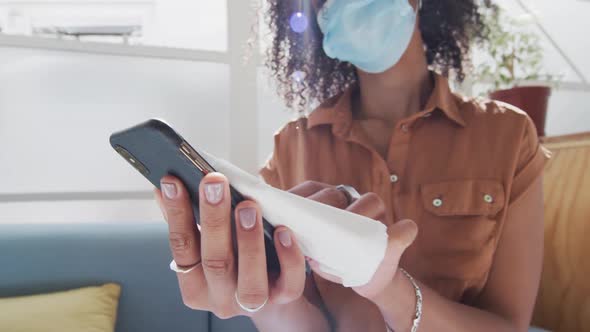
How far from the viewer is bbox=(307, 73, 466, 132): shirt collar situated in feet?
2.51

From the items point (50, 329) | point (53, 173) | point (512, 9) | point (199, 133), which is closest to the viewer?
point (50, 329)

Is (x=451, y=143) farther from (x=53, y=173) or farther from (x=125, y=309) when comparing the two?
(x=53, y=173)

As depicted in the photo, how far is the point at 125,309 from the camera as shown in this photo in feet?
3.54

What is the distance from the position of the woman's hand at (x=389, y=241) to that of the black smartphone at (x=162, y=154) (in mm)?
95

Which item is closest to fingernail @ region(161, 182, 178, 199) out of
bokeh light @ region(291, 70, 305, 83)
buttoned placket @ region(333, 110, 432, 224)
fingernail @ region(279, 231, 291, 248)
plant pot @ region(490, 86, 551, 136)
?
fingernail @ region(279, 231, 291, 248)

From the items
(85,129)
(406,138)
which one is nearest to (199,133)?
(85,129)

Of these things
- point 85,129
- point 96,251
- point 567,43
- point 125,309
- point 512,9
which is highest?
point 512,9

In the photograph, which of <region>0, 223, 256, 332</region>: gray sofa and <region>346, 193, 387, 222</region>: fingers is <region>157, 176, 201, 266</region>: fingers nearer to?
<region>346, 193, 387, 222</region>: fingers

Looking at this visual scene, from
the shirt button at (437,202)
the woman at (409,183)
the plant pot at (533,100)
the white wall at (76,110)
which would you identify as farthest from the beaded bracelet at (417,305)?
the white wall at (76,110)

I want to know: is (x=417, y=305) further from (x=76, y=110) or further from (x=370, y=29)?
(x=76, y=110)

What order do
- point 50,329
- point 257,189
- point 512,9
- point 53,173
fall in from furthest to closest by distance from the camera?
point 512,9, point 53,173, point 50,329, point 257,189

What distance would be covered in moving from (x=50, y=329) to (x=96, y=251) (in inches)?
9.1

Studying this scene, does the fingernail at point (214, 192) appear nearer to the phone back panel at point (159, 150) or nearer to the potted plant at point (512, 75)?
the phone back panel at point (159, 150)

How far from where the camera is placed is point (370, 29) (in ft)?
2.35
